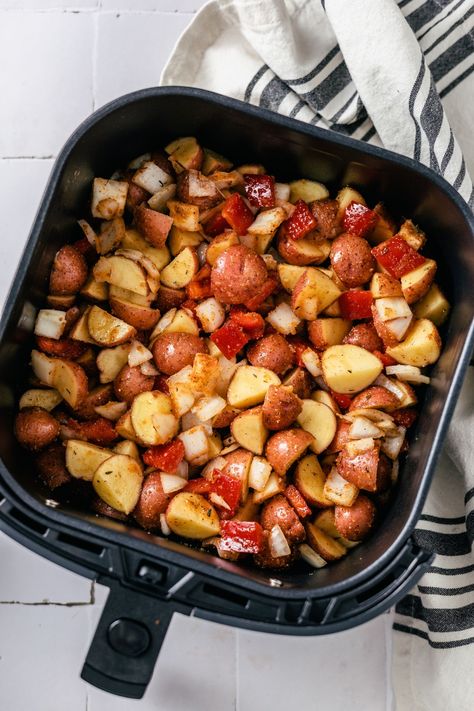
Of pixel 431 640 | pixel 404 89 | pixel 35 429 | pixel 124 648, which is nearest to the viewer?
pixel 124 648

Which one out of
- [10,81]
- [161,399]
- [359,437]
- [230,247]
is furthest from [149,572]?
[10,81]

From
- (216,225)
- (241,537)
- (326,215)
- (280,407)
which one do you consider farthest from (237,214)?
(241,537)

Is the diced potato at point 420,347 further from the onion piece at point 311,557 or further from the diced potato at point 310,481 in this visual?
the onion piece at point 311,557

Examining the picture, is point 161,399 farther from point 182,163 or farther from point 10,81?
point 10,81

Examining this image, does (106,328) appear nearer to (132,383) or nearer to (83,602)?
(132,383)

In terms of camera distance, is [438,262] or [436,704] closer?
[438,262]

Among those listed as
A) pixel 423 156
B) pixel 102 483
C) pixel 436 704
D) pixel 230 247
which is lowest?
pixel 436 704
